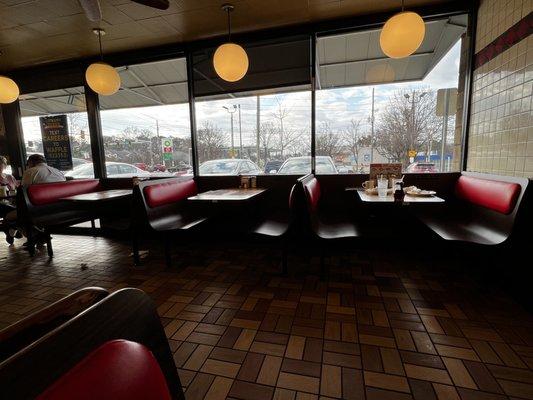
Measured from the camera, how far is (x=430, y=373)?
1.60 m

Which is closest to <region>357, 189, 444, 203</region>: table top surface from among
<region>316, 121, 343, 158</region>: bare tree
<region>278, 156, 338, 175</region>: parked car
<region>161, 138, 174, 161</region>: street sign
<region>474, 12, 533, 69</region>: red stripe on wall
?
<region>278, 156, 338, 175</region>: parked car

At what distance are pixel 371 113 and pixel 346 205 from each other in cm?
129

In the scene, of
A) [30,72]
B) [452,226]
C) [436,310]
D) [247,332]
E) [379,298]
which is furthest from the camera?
[30,72]

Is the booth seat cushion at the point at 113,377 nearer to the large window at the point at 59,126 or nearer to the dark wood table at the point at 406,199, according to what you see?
the dark wood table at the point at 406,199

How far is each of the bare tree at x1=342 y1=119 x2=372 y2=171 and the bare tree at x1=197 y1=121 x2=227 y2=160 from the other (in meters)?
1.81

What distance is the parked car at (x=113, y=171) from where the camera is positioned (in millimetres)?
4797

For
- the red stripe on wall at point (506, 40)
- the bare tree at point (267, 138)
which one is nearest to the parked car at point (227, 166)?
the bare tree at point (267, 138)

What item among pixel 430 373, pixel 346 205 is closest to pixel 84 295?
pixel 430 373

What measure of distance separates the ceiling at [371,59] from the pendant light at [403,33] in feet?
3.55

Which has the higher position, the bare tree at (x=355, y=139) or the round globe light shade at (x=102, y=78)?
the round globe light shade at (x=102, y=78)

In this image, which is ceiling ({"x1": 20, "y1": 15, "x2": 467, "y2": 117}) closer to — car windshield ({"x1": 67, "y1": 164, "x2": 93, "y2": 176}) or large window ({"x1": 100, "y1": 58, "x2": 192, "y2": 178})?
→ large window ({"x1": 100, "y1": 58, "x2": 192, "y2": 178})

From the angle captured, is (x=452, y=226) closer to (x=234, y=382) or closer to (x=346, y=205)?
(x=346, y=205)

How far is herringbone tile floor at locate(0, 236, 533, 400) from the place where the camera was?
155cm

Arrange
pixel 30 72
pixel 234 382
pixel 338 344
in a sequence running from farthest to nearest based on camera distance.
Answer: pixel 30 72 → pixel 338 344 → pixel 234 382
